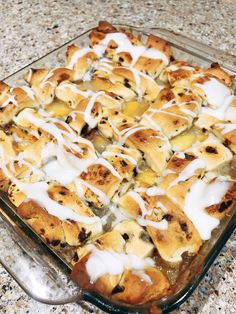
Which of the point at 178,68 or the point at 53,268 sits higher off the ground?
the point at 178,68

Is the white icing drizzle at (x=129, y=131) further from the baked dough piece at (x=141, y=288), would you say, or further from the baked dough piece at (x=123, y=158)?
the baked dough piece at (x=141, y=288)

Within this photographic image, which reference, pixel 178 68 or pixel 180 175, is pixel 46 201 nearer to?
pixel 180 175

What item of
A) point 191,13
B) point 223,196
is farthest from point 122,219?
point 191,13

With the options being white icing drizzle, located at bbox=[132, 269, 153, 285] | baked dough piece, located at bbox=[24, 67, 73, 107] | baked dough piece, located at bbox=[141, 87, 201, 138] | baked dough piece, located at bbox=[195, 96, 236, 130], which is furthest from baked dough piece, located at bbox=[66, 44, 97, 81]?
white icing drizzle, located at bbox=[132, 269, 153, 285]

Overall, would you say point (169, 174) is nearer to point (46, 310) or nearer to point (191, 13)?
point (46, 310)

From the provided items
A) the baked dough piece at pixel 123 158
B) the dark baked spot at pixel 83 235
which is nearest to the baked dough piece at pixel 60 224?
the dark baked spot at pixel 83 235

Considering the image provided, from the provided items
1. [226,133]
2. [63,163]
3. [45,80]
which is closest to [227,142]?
[226,133]
